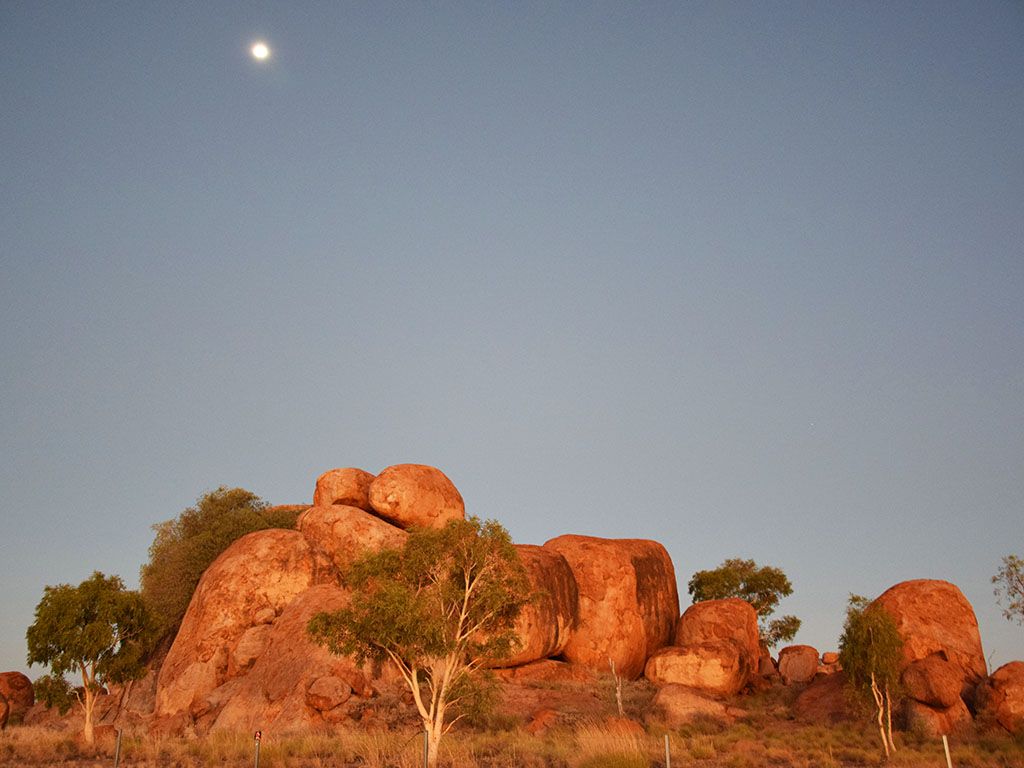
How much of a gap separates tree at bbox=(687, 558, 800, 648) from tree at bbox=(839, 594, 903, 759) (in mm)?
29082

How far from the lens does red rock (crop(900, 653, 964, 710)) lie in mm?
27219

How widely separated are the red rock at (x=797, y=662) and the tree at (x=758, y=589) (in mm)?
2720

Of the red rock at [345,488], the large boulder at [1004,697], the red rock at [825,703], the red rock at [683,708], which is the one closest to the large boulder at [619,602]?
the red rock at [683,708]

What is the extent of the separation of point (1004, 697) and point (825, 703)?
643cm

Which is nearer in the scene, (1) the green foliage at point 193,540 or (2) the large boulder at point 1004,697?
(2) the large boulder at point 1004,697

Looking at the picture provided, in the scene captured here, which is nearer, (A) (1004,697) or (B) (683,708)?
(A) (1004,697)

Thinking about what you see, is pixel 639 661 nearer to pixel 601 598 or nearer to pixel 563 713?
pixel 601 598

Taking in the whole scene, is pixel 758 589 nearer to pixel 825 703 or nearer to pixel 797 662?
pixel 797 662

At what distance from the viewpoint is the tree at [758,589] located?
5578 cm

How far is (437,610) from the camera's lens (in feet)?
68.8

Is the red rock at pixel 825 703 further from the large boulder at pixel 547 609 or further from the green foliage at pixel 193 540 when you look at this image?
the green foliage at pixel 193 540

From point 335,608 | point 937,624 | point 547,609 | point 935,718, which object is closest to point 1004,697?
point 935,718

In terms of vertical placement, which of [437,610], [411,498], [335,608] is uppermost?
[411,498]

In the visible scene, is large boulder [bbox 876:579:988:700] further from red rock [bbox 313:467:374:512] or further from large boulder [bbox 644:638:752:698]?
red rock [bbox 313:467:374:512]
